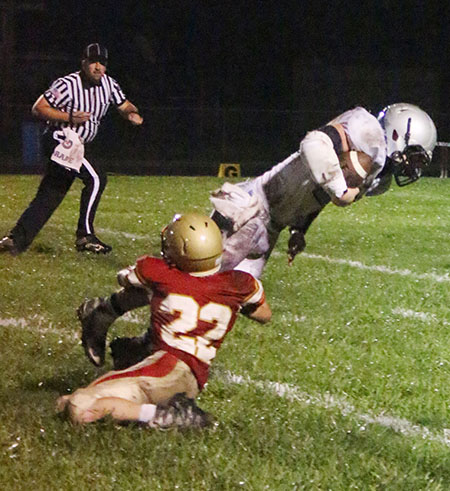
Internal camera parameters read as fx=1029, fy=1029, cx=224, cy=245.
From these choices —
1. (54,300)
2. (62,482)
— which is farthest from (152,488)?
(54,300)

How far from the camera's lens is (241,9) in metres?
34.5

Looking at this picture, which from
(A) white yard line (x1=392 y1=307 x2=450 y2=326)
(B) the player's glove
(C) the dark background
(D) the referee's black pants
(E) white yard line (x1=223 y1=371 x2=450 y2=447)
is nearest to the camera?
(E) white yard line (x1=223 y1=371 x2=450 y2=447)

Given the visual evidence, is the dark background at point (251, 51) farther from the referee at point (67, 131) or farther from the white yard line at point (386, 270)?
the white yard line at point (386, 270)

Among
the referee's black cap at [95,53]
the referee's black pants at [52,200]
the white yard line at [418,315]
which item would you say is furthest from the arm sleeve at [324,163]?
the referee's black pants at [52,200]

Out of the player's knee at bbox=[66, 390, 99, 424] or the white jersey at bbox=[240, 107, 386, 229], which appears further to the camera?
the white jersey at bbox=[240, 107, 386, 229]

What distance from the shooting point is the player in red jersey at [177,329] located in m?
3.86

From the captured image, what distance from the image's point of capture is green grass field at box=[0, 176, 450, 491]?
3537mm

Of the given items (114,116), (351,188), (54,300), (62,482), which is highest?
(351,188)

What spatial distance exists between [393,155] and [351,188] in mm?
286

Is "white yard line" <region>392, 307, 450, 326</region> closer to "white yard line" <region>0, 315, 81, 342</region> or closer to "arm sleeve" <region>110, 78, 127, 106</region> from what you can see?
"white yard line" <region>0, 315, 81, 342</region>

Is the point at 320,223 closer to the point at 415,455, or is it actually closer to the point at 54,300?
the point at 54,300

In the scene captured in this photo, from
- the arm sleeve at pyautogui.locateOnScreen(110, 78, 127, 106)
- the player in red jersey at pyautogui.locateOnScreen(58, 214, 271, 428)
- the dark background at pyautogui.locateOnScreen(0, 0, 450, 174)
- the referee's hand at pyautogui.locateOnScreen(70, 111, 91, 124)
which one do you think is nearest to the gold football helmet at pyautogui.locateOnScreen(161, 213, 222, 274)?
the player in red jersey at pyautogui.locateOnScreen(58, 214, 271, 428)

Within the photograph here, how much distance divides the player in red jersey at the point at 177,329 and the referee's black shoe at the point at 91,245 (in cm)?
403

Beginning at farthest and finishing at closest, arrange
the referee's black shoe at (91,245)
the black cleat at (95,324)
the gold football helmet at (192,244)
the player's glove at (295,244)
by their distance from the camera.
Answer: the referee's black shoe at (91,245), the player's glove at (295,244), the black cleat at (95,324), the gold football helmet at (192,244)
